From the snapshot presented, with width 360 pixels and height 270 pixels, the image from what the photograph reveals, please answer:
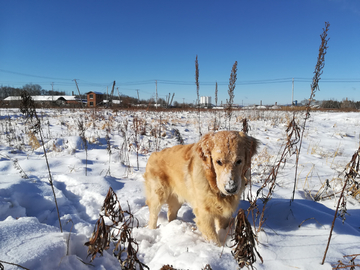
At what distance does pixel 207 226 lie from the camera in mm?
2254

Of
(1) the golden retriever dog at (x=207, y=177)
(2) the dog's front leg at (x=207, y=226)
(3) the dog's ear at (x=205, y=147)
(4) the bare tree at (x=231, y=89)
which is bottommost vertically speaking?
(2) the dog's front leg at (x=207, y=226)

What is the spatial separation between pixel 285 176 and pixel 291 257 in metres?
2.96

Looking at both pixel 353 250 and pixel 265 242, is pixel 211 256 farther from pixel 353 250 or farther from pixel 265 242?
pixel 353 250

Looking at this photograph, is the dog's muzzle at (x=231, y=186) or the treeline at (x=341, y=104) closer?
the dog's muzzle at (x=231, y=186)

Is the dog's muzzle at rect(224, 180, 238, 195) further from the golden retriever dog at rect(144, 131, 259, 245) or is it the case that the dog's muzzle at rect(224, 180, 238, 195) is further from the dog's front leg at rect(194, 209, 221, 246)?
the dog's front leg at rect(194, 209, 221, 246)

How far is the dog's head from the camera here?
6.43 feet

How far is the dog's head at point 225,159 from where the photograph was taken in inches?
77.1

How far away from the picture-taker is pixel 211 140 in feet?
7.54

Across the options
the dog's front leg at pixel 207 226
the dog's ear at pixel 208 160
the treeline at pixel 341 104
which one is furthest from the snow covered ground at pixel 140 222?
the treeline at pixel 341 104

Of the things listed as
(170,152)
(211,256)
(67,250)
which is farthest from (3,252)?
(170,152)

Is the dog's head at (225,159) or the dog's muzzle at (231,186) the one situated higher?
the dog's head at (225,159)

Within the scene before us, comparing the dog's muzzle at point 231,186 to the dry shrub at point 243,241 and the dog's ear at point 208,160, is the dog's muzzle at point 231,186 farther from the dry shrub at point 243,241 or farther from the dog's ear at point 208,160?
the dry shrub at point 243,241

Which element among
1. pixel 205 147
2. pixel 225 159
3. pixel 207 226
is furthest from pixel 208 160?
pixel 207 226

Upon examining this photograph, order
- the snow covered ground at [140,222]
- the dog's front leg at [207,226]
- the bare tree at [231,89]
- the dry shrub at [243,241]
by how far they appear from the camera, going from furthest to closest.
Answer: the bare tree at [231,89]
the dog's front leg at [207,226]
the snow covered ground at [140,222]
the dry shrub at [243,241]
